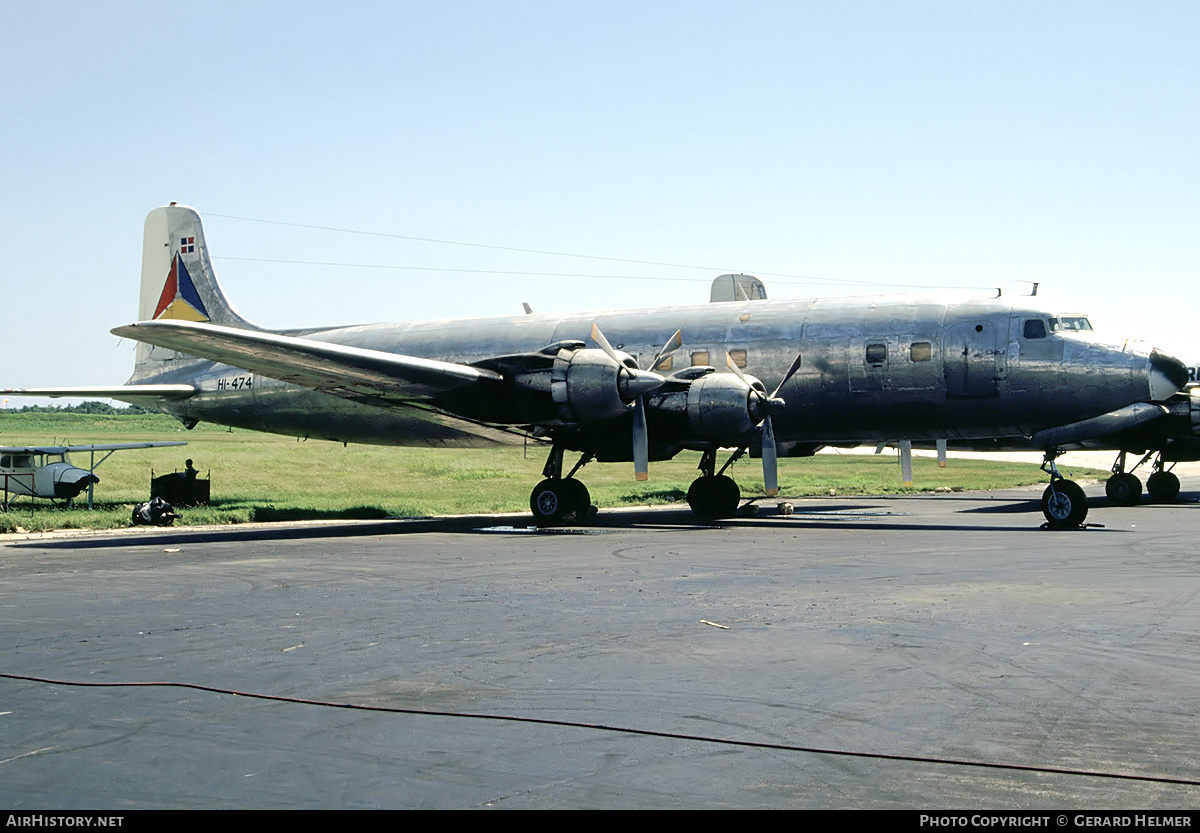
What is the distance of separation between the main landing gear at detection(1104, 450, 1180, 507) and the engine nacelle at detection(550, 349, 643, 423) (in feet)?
55.6

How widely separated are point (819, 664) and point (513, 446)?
19.5 meters

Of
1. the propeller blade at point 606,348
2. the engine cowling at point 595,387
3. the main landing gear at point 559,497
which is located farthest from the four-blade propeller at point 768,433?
the propeller blade at point 606,348

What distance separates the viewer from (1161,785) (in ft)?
17.4

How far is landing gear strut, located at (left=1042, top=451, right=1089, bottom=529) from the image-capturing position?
21.6 m

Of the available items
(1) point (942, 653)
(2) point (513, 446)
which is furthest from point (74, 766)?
(2) point (513, 446)

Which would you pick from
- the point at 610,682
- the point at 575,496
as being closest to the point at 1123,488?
the point at 575,496

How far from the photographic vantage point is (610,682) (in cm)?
780

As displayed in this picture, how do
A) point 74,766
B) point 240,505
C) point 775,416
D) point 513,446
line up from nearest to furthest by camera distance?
point 74,766
point 775,416
point 513,446
point 240,505

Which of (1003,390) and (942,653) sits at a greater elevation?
(1003,390)

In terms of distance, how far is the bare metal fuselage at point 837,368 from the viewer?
2214cm

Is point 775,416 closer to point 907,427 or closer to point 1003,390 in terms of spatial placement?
point 907,427

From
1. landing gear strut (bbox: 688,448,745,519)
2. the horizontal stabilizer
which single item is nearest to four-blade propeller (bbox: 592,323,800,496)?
landing gear strut (bbox: 688,448,745,519)

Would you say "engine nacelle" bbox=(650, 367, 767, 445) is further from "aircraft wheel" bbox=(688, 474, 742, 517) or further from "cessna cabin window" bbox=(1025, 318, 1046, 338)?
"cessna cabin window" bbox=(1025, 318, 1046, 338)

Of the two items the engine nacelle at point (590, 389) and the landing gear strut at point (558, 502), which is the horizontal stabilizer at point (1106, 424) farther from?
the landing gear strut at point (558, 502)
